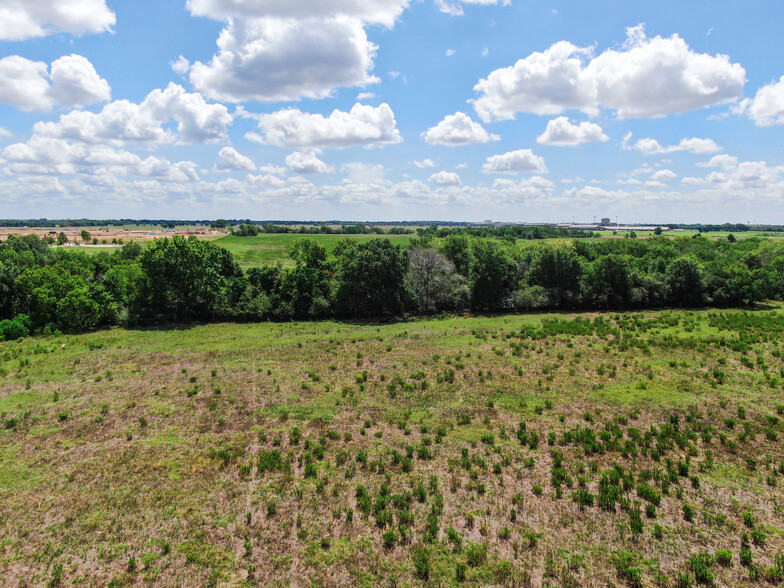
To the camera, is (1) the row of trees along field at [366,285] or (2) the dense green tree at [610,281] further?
(2) the dense green tree at [610,281]

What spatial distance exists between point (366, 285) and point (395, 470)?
32105 millimetres

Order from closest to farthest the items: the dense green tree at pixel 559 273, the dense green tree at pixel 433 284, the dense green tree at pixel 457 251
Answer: the dense green tree at pixel 433 284
the dense green tree at pixel 559 273
the dense green tree at pixel 457 251

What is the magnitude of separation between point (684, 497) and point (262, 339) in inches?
1220

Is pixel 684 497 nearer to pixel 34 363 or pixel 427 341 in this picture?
pixel 427 341

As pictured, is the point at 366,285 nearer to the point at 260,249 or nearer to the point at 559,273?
the point at 559,273

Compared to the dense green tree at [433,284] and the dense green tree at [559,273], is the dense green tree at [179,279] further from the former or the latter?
the dense green tree at [559,273]

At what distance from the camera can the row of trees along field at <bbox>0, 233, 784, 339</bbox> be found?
136ft

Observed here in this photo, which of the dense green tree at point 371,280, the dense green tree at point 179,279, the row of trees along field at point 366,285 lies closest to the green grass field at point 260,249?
the row of trees along field at point 366,285

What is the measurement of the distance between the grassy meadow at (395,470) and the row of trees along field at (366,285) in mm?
15110

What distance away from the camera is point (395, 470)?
575 inches

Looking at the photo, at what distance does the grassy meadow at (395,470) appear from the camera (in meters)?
10.4

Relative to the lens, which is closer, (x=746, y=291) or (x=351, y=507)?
(x=351, y=507)

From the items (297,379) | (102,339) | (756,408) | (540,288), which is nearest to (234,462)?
(297,379)

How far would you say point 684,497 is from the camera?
12.9 meters
